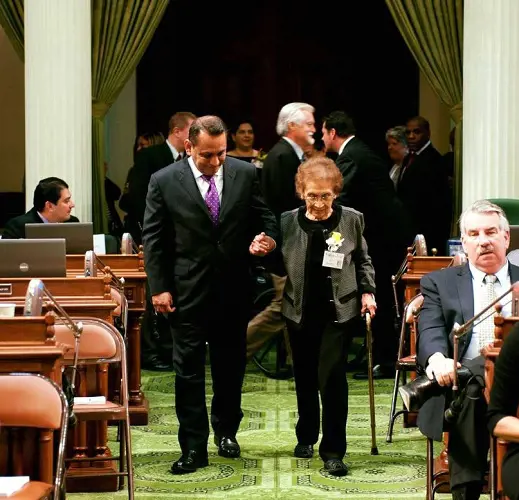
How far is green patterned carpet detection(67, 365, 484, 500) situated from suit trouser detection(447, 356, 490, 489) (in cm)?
109

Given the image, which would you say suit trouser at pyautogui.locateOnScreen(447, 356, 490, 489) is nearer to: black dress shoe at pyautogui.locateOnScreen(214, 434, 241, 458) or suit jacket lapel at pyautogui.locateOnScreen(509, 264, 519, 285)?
suit jacket lapel at pyautogui.locateOnScreen(509, 264, 519, 285)

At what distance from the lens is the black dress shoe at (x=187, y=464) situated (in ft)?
21.6

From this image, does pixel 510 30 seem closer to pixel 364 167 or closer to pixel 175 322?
pixel 364 167

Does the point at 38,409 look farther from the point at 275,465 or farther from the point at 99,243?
the point at 99,243

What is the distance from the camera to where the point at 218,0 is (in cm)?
1447

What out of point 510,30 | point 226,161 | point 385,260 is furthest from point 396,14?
point 226,161

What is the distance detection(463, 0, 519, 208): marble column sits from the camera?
9.81 m

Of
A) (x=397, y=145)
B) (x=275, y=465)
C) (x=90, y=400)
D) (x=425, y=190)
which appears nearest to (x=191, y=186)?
(x=90, y=400)

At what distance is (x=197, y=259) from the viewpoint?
6.57 m

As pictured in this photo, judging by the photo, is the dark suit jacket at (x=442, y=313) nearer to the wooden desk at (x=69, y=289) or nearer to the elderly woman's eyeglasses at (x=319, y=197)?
the elderly woman's eyeglasses at (x=319, y=197)

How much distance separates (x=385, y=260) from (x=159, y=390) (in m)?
1.97

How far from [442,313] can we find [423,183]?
5.20m

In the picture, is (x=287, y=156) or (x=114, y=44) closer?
(x=287, y=156)

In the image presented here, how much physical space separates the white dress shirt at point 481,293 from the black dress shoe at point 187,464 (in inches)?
69.4
